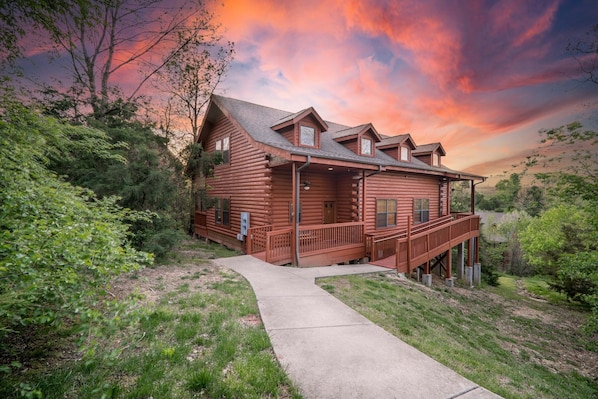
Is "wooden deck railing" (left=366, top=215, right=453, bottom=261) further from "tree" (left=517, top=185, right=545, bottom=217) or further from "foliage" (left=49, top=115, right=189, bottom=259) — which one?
"tree" (left=517, top=185, right=545, bottom=217)

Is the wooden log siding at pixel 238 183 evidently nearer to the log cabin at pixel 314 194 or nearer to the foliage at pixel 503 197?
the log cabin at pixel 314 194

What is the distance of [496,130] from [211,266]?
61.8 feet

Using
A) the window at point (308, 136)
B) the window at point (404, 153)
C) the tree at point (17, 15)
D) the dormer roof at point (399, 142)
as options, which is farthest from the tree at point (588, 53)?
the tree at point (17, 15)

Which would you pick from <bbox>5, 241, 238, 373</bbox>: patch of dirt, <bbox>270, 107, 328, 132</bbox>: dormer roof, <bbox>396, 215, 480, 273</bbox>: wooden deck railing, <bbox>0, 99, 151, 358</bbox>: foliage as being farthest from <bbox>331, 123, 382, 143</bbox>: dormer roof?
<bbox>0, 99, 151, 358</bbox>: foliage

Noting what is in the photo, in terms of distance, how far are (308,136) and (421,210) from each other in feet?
29.3

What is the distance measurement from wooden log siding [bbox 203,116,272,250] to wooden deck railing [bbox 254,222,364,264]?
1025 mm

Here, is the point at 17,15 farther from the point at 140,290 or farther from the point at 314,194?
the point at 314,194

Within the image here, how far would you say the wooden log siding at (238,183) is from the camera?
10.6m

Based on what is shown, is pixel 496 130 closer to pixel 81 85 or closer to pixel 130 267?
pixel 130 267

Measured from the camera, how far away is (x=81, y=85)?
34.3 feet

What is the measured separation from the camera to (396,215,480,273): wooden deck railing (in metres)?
9.52

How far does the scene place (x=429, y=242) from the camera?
10836 mm

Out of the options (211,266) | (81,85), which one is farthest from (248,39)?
(211,266)

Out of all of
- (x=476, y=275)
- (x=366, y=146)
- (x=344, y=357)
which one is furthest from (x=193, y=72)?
(x=476, y=275)
